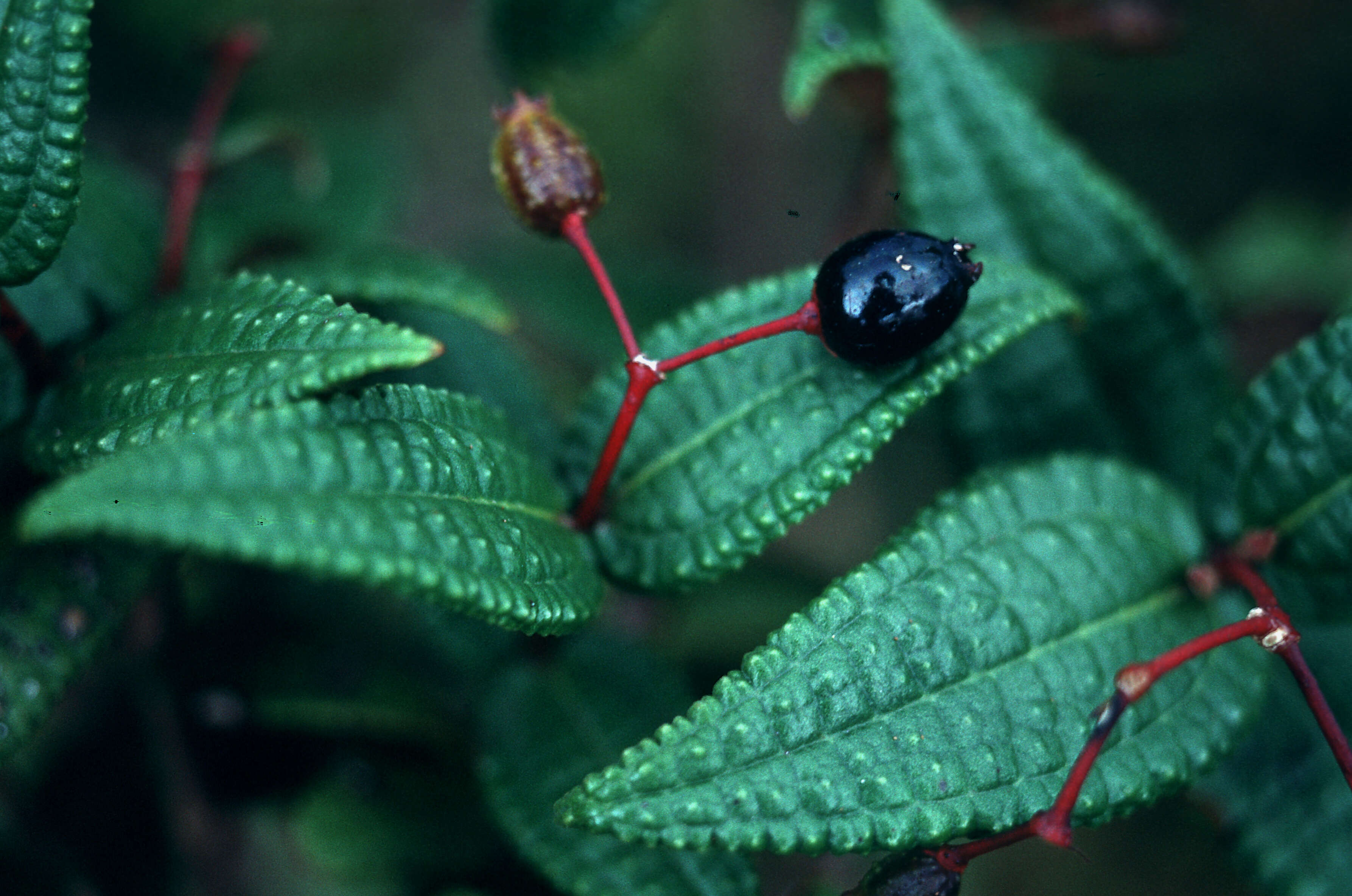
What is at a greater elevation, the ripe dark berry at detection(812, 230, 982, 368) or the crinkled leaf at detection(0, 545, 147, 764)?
the ripe dark berry at detection(812, 230, 982, 368)

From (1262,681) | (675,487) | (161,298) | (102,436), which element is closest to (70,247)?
(161,298)

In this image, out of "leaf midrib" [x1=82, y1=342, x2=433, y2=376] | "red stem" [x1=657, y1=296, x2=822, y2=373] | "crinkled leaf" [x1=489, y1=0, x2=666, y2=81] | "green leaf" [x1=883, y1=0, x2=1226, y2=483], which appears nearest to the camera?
"leaf midrib" [x1=82, y1=342, x2=433, y2=376]

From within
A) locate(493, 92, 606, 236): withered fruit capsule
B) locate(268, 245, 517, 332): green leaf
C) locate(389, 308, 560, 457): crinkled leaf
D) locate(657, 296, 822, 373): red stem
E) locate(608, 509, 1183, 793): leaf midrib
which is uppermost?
locate(493, 92, 606, 236): withered fruit capsule

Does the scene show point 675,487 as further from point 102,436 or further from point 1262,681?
point 1262,681

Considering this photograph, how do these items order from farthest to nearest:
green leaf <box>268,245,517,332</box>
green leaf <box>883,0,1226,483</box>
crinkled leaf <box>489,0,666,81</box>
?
crinkled leaf <box>489,0,666,81</box>, green leaf <box>883,0,1226,483</box>, green leaf <box>268,245,517,332</box>

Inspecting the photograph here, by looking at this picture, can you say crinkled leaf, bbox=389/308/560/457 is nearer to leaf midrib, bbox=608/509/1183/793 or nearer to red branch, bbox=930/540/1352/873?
leaf midrib, bbox=608/509/1183/793

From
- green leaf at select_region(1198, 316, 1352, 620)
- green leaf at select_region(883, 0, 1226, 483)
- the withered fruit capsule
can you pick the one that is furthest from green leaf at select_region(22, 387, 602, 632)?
green leaf at select_region(1198, 316, 1352, 620)

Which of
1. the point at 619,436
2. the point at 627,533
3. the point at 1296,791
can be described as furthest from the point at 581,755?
the point at 1296,791
